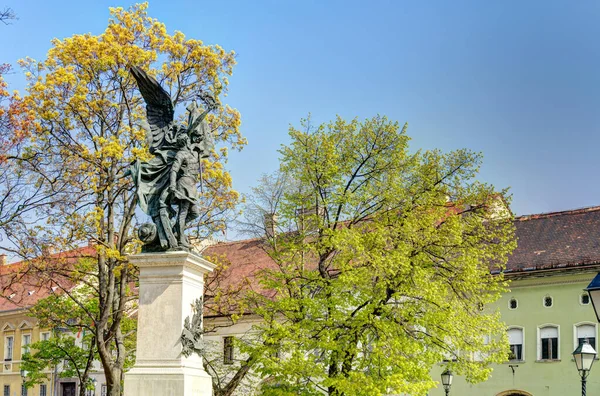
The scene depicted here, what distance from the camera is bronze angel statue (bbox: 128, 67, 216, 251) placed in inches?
472

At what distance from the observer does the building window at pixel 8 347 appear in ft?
165

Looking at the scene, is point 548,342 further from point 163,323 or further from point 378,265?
point 163,323

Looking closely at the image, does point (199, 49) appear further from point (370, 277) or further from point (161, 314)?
point (161, 314)

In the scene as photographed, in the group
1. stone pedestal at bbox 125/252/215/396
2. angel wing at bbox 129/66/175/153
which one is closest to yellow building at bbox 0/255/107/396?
angel wing at bbox 129/66/175/153

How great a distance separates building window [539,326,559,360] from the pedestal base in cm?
2359

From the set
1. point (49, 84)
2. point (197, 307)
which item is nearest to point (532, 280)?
point (49, 84)

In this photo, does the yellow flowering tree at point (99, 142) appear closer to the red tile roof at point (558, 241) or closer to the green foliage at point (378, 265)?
the green foliage at point (378, 265)

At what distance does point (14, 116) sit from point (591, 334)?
878 inches

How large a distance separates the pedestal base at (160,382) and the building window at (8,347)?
42.5 meters

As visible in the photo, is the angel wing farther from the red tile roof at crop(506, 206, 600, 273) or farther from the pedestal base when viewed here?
the red tile roof at crop(506, 206, 600, 273)

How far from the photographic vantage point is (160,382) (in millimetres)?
11125

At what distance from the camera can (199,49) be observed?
22.5 metres


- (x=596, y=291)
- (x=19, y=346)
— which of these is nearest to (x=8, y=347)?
(x=19, y=346)

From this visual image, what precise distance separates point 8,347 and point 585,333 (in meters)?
35.1
